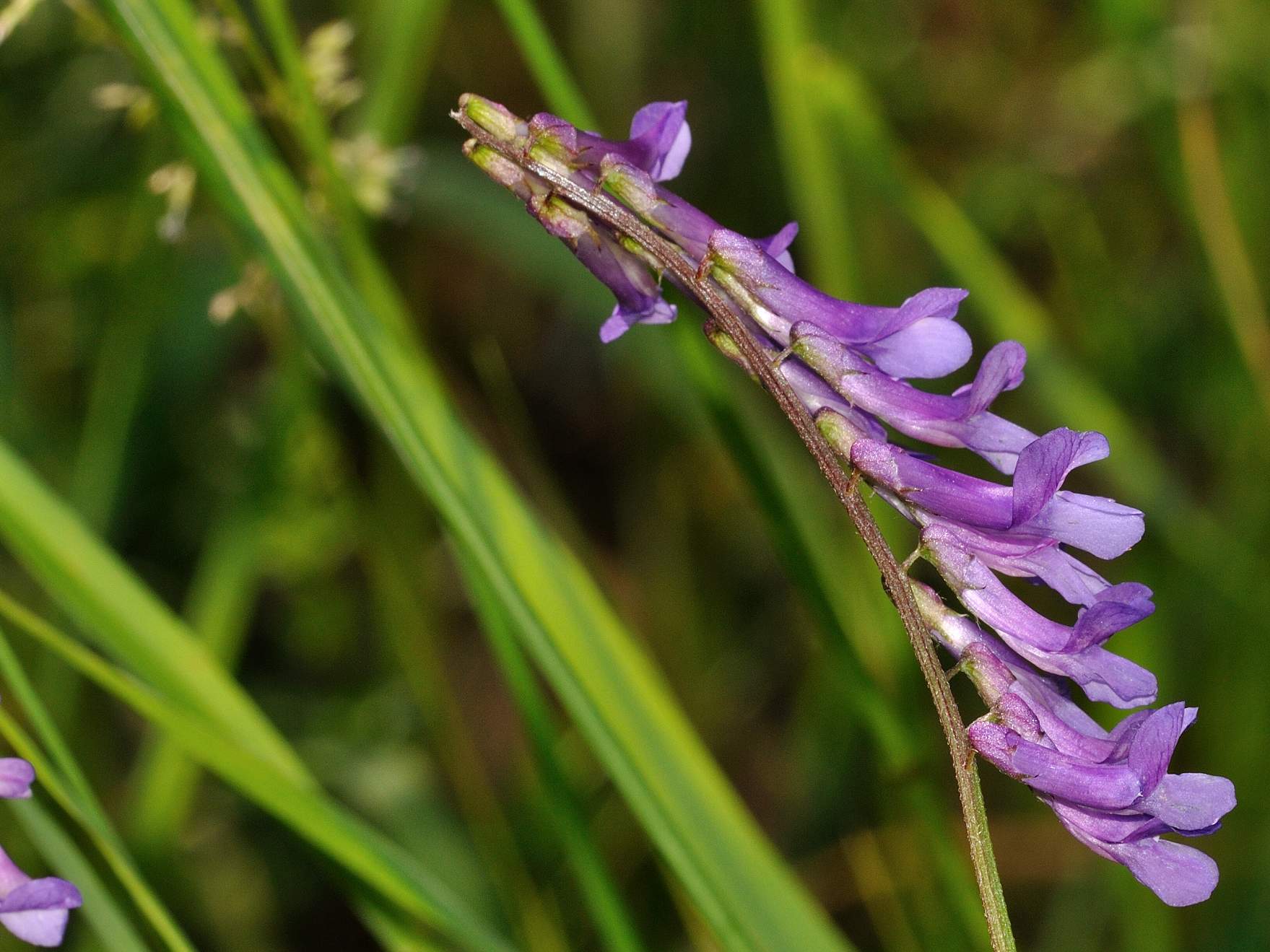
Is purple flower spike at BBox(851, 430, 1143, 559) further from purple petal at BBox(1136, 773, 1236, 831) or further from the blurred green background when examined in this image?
the blurred green background

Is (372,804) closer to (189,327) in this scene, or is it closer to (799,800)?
(799,800)

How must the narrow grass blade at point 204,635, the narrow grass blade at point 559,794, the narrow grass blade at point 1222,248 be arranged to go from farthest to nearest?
the narrow grass blade at point 1222,248 < the narrow grass blade at point 204,635 < the narrow grass blade at point 559,794


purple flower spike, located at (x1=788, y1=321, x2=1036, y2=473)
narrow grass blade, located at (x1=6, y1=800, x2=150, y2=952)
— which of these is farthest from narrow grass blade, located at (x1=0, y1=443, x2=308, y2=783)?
purple flower spike, located at (x1=788, y1=321, x2=1036, y2=473)

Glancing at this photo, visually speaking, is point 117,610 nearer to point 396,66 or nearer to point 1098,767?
point 1098,767

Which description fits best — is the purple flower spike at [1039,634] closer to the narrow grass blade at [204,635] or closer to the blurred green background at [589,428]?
the blurred green background at [589,428]

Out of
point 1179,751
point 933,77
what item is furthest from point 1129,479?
point 933,77

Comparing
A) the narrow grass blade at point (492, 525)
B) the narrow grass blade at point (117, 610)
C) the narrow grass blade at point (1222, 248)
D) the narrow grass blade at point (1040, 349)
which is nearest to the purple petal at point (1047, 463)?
the narrow grass blade at point (492, 525)
